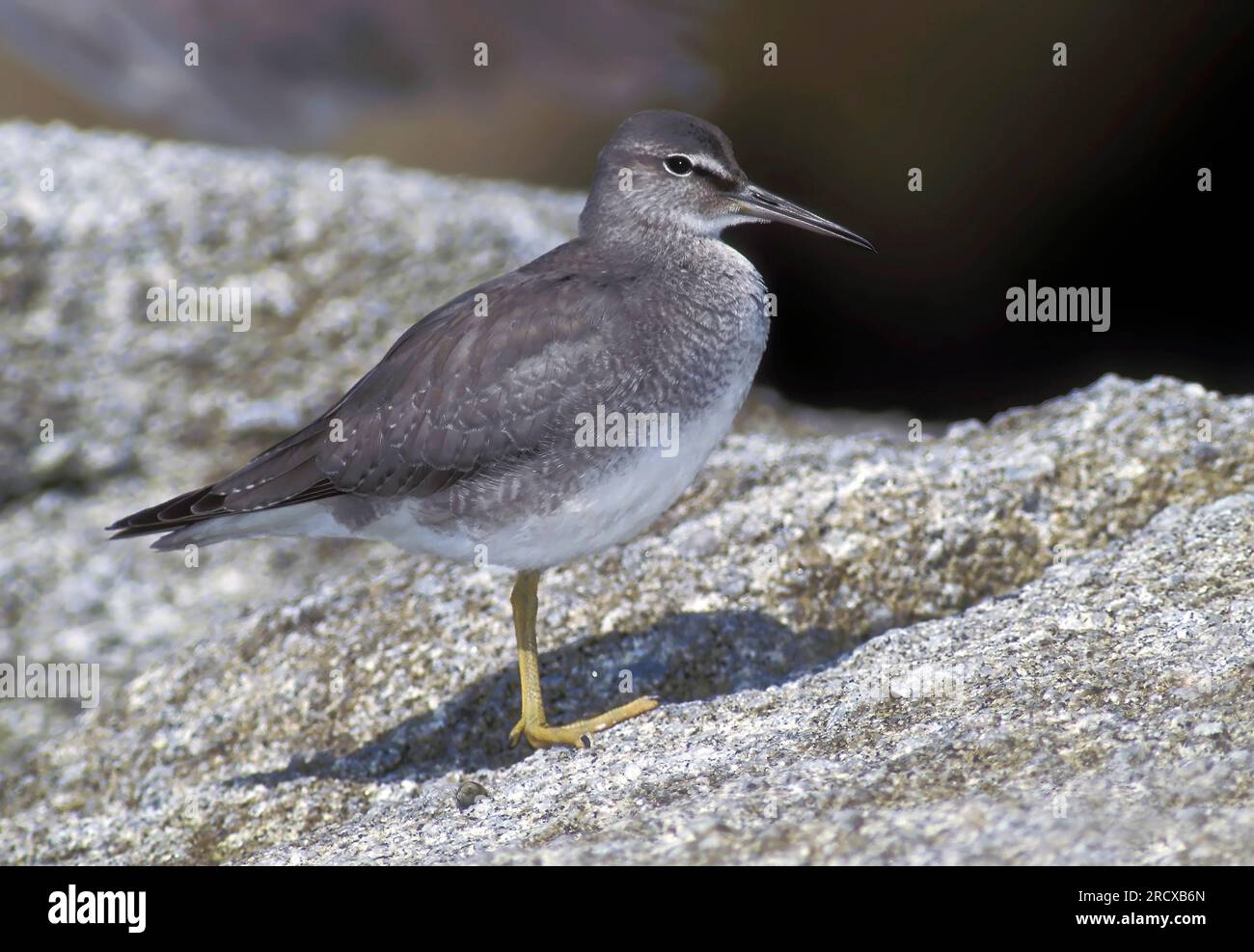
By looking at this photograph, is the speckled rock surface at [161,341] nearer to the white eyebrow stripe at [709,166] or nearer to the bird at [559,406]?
the bird at [559,406]

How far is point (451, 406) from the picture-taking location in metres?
6.27

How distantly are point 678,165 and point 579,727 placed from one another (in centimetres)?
281

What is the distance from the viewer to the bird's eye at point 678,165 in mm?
6621

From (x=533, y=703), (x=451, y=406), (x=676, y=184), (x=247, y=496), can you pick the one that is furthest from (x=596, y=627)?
(x=676, y=184)

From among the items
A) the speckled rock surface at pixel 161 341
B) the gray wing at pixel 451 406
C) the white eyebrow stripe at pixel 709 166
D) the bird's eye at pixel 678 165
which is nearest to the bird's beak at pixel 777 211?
the white eyebrow stripe at pixel 709 166

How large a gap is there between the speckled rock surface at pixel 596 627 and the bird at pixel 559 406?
73 cm

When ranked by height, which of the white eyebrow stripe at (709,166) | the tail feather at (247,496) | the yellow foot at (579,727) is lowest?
the yellow foot at (579,727)

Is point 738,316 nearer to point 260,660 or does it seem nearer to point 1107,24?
point 260,660

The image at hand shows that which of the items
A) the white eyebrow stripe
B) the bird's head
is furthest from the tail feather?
the white eyebrow stripe

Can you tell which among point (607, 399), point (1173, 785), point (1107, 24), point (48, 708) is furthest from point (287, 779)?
point (1107, 24)

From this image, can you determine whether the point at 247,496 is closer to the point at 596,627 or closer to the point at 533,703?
the point at 533,703

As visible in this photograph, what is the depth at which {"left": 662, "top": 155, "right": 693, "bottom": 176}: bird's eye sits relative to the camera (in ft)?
21.7

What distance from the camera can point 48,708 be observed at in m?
9.08

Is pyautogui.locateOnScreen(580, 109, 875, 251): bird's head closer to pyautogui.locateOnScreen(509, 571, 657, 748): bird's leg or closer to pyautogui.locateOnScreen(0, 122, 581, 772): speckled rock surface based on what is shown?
pyautogui.locateOnScreen(509, 571, 657, 748): bird's leg
